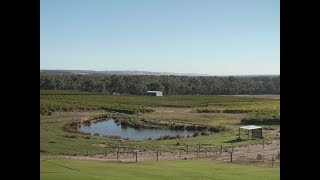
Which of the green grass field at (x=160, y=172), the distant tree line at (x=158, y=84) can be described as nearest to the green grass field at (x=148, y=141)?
the green grass field at (x=160, y=172)

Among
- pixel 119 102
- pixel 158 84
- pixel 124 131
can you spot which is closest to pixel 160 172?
pixel 124 131

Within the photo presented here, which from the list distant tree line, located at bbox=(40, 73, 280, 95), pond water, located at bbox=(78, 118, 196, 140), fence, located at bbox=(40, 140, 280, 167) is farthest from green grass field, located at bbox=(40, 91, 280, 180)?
pond water, located at bbox=(78, 118, 196, 140)

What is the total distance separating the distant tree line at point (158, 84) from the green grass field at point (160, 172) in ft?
19.7

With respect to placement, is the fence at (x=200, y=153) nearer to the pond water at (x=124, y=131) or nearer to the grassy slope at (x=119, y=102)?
the grassy slope at (x=119, y=102)

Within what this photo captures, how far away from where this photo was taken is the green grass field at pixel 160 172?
4820 millimetres

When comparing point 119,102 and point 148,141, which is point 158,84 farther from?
point 148,141

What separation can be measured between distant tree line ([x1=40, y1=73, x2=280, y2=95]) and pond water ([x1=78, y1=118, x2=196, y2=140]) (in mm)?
1374

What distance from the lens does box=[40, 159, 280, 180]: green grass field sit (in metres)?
4.82

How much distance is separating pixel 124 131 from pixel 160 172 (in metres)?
6.13

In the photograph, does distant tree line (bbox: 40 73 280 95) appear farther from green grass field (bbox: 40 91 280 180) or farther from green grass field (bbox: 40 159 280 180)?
green grass field (bbox: 40 159 280 180)

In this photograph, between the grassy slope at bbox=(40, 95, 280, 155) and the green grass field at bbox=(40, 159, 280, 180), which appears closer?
the green grass field at bbox=(40, 159, 280, 180)
